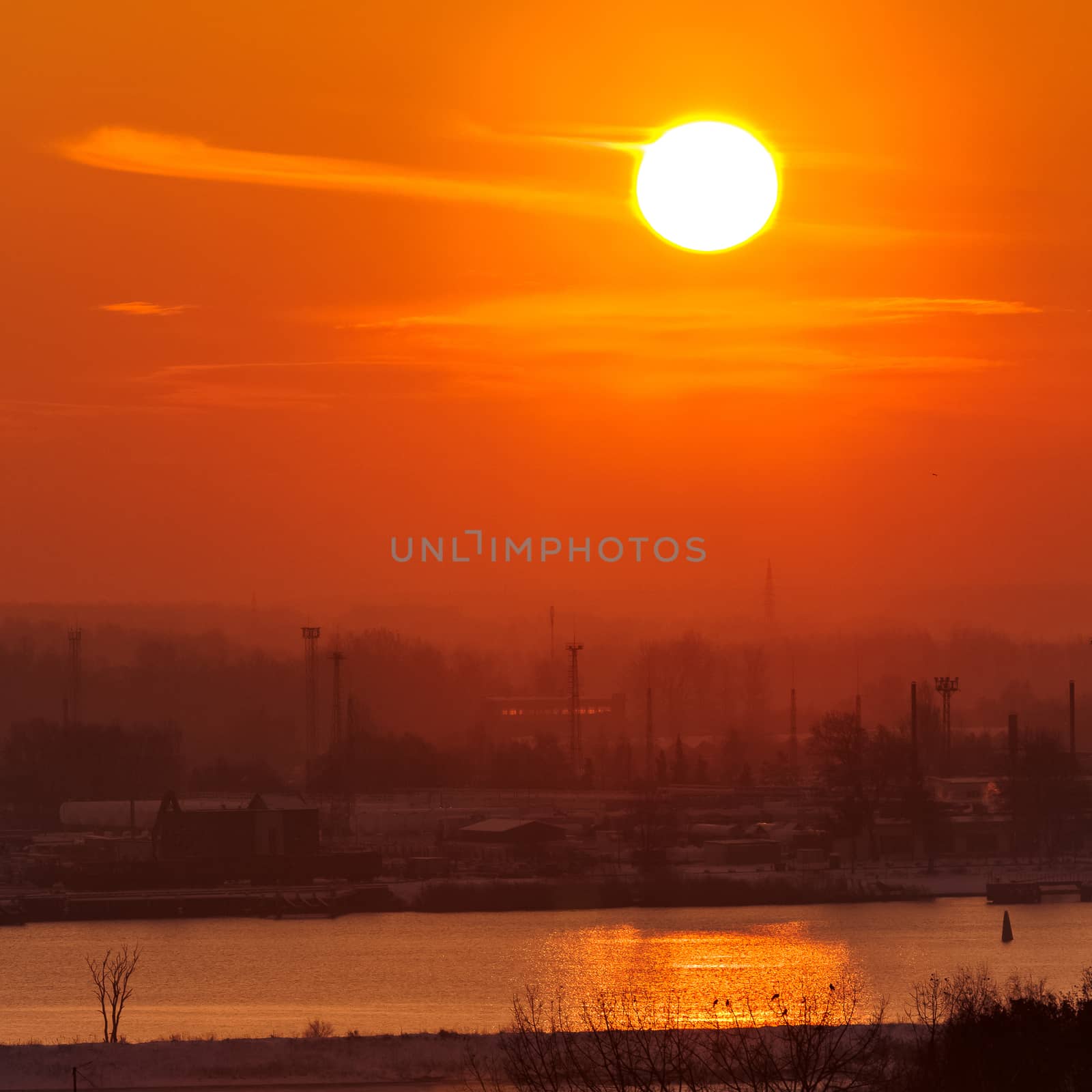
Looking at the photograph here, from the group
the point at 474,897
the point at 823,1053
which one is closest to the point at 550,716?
the point at 474,897

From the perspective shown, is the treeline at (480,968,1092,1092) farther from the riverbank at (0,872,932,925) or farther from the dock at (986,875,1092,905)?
the dock at (986,875,1092,905)

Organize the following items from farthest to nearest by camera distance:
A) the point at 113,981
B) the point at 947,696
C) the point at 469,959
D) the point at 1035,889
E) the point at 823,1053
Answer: the point at 947,696, the point at 1035,889, the point at 469,959, the point at 113,981, the point at 823,1053

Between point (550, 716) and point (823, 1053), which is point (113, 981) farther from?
point (550, 716)

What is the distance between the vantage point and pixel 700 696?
143ft

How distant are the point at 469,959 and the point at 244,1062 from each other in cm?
549

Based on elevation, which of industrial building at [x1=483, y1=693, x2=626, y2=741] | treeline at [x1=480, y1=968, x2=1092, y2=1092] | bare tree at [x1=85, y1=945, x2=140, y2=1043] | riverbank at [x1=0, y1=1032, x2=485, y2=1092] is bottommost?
bare tree at [x1=85, y1=945, x2=140, y2=1043]

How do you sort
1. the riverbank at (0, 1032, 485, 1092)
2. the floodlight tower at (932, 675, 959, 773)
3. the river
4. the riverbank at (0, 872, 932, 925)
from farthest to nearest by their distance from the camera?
the floodlight tower at (932, 675, 959, 773) < the riverbank at (0, 872, 932, 925) < the river < the riverbank at (0, 1032, 485, 1092)

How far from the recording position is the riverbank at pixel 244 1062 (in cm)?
812

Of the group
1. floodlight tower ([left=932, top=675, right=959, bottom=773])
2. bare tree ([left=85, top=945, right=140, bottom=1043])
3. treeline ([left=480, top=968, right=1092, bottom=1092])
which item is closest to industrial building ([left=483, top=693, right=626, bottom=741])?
floodlight tower ([left=932, top=675, right=959, bottom=773])

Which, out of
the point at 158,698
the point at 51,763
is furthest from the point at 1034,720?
the point at 51,763

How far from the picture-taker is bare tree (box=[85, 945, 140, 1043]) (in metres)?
10.3

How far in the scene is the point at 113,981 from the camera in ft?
40.7

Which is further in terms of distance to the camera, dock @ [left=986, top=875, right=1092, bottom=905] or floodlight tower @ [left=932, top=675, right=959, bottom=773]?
floodlight tower @ [left=932, top=675, right=959, bottom=773]

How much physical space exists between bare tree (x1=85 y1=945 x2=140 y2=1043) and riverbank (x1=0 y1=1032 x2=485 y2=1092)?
608 mm
